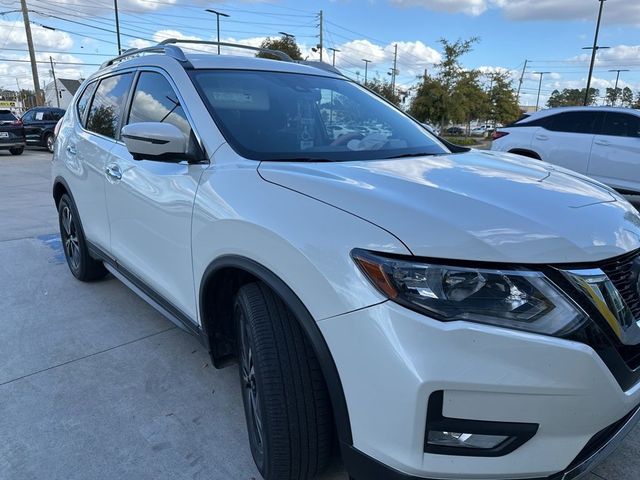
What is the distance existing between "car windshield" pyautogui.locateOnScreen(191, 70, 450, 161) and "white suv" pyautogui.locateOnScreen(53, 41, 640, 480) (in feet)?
0.07

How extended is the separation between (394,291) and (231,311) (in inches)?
47.2

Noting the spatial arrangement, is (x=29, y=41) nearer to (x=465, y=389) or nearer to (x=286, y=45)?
(x=286, y=45)

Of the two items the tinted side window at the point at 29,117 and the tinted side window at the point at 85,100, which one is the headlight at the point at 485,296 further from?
the tinted side window at the point at 29,117

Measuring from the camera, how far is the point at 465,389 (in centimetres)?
135

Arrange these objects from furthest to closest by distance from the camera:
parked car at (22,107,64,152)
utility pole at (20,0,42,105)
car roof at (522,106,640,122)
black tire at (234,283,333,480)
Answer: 1. utility pole at (20,0,42,105)
2. parked car at (22,107,64,152)
3. car roof at (522,106,640,122)
4. black tire at (234,283,333,480)

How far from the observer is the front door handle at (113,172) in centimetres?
302

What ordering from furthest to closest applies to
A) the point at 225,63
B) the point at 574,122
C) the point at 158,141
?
the point at 574,122 → the point at 225,63 → the point at 158,141

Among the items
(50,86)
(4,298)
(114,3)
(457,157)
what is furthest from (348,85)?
(50,86)

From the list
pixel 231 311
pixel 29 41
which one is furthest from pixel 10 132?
pixel 231 311

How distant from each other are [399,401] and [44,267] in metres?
4.55

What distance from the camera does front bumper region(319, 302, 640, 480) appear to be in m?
1.35

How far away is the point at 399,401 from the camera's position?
1.39 meters

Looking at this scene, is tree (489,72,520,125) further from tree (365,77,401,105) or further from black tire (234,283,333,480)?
black tire (234,283,333,480)

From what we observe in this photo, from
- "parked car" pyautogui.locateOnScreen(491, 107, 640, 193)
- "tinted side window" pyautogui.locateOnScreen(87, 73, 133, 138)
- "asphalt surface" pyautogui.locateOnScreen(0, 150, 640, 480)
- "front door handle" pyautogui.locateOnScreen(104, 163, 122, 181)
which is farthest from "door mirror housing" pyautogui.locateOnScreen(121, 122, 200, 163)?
"parked car" pyautogui.locateOnScreen(491, 107, 640, 193)
